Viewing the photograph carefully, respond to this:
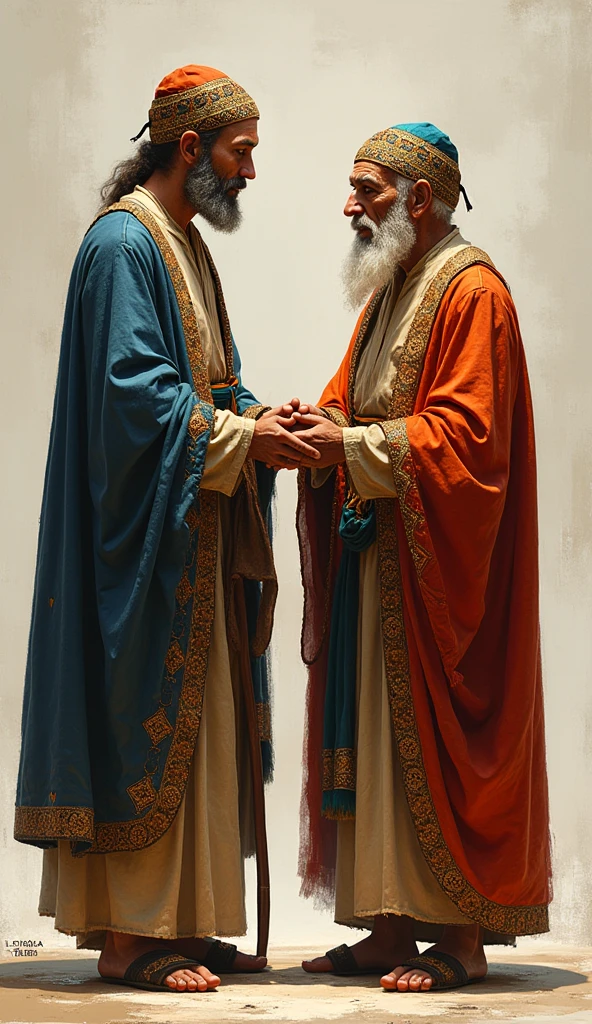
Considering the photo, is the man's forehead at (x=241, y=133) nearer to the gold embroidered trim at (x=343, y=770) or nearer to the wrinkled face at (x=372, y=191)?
the wrinkled face at (x=372, y=191)

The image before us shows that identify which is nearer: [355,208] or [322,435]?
[322,435]

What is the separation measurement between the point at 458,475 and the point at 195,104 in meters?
1.32

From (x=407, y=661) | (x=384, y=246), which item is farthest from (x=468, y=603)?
(x=384, y=246)

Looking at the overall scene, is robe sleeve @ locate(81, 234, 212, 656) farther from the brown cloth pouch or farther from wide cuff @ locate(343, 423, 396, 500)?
wide cuff @ locate(343, 423, 396, 500)

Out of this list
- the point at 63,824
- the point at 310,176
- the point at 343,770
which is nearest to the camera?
the point at 63,824

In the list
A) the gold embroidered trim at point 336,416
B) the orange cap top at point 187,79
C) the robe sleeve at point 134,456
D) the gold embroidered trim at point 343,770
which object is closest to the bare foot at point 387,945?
the gold embroidered trim at point 343,770

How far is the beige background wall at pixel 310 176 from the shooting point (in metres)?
6.84

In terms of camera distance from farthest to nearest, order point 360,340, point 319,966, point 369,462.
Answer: point 360,340 < point 319,966 < point 369,462

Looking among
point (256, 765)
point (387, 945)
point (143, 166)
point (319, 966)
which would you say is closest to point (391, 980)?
point (387, 945)

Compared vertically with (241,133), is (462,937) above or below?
below

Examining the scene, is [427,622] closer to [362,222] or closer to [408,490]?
[408,490]

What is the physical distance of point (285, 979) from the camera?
4.79 meters

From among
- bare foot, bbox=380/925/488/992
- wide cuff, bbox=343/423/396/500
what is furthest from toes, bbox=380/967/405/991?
wide cuff, bbox=343/423/396/500

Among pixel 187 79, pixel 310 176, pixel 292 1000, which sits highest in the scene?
pixel 310 176
